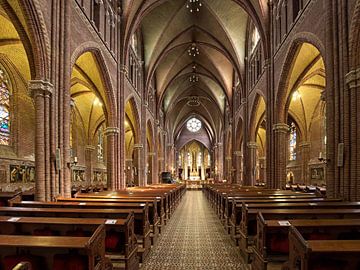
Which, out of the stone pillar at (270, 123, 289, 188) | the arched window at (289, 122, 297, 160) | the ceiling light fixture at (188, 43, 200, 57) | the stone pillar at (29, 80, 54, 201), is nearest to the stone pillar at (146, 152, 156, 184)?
the ceiling light fixture at (188, 43, 200, 57)

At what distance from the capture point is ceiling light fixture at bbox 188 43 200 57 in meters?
29.8

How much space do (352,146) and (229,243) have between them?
435 cm

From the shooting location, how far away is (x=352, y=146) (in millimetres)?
8805

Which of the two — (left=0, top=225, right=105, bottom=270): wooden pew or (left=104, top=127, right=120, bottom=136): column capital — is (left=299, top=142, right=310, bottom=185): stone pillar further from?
(left=0, top=225, right=105, bottom=270): wooden pew

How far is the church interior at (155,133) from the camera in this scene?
5168 millimetres

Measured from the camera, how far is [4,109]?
52.8 ft

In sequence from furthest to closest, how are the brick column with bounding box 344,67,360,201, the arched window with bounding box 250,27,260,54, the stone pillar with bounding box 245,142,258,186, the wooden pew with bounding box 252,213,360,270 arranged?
the stone pillar with bounding box 245,142,258,186 → the arched window with bounding box 250,27,260,54 → the brick column with bounding box 344,67,360,201 → the wooden pew with bounding box 252,213,360,270

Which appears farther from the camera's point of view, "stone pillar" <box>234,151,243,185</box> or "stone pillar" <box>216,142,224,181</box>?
"stone pillar" <box>216,142,224,181</box>

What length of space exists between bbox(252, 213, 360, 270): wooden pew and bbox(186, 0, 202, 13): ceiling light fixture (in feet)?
64.6

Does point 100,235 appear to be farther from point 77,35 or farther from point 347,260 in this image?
point 77,35

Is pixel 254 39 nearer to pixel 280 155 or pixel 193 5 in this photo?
pixel 193 5

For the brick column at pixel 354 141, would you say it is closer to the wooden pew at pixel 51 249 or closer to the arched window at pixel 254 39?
the wooden pew at pixel 51 249

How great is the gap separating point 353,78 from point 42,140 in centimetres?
905

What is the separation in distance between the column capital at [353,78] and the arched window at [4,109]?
598 inches
